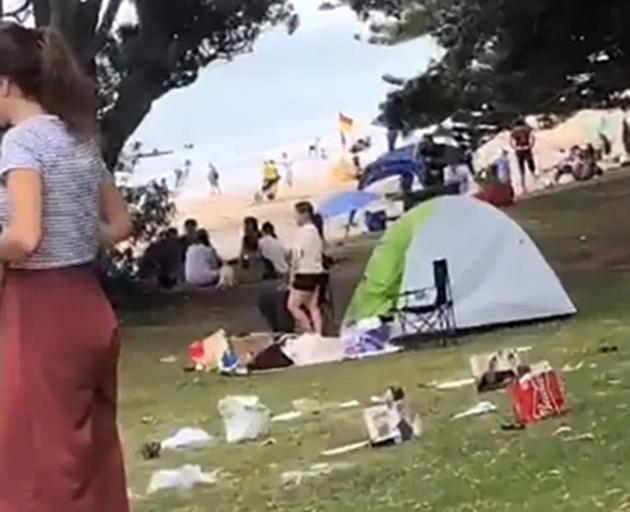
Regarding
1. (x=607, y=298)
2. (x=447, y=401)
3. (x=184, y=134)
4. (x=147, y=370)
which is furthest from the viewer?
(x=184, y=134)

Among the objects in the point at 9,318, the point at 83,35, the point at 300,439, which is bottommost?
the point at 300,439

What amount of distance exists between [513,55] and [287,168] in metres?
8.10

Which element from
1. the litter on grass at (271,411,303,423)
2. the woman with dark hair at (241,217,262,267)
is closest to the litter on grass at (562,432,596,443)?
the litter on grass at (271,411,303,423)

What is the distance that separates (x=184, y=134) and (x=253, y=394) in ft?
43.9

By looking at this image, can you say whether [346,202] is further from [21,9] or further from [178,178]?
[21,9]

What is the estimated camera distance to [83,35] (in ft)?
62.5

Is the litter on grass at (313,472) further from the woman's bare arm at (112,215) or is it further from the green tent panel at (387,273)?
the green tent panel at (387,273)

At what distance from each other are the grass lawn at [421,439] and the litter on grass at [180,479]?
0.19ft

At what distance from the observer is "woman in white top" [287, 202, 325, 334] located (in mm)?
13141

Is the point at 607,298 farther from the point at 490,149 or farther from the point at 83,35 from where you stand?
the point at 490,149

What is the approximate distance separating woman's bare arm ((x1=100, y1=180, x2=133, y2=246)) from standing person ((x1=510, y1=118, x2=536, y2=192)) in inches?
733

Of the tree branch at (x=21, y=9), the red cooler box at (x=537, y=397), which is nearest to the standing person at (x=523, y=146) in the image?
the tree branch at (x=21, y=9)

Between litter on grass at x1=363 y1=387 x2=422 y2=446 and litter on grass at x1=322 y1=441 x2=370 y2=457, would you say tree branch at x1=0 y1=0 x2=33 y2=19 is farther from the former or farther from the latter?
litter on grass at x1=322 y1=441 x2=370 y2=457

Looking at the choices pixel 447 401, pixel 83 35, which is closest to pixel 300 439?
pixel 447 401
